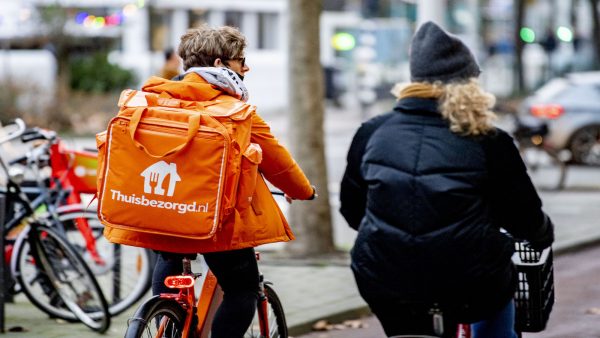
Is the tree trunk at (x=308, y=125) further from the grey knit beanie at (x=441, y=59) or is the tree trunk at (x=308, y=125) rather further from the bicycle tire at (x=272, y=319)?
the grey knit beanie at (x=441, y=59)

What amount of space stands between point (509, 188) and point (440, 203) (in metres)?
0.27

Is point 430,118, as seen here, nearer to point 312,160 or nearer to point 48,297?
point 48,297

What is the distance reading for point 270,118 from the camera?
33781 mm

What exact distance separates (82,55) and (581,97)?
16.5 meters

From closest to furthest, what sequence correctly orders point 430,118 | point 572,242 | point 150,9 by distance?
point 430,118 < point 572,242 < point 150,9

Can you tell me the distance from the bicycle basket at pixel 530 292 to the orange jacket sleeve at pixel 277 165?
902 millimetres

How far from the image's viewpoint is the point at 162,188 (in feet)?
15.3

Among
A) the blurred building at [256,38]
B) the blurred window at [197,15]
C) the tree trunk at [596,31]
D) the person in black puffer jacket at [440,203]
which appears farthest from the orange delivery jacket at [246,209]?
the blurred window at [197,15]

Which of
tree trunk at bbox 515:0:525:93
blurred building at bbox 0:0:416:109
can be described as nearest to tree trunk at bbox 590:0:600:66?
tree trunk at bbox 515:0:525:93

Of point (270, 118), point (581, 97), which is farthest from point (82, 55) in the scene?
point (581, 97)

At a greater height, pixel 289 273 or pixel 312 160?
pixel 312 160

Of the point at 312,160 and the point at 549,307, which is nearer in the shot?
the point at 549,307

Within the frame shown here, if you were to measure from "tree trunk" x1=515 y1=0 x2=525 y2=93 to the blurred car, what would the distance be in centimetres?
1501

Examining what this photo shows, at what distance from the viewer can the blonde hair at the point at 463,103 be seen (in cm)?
411
